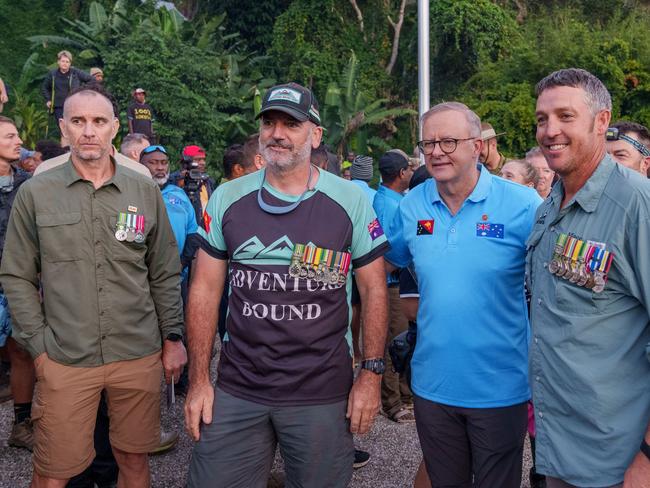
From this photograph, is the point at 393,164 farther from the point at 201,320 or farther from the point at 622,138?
the point at 201,320

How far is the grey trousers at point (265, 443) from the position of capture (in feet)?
9.17

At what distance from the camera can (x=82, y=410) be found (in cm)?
329

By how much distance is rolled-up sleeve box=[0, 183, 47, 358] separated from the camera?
3.27 meters

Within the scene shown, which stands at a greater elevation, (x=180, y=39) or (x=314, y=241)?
(x=180, y=39)

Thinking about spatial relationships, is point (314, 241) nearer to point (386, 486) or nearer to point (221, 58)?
point (386, 486)

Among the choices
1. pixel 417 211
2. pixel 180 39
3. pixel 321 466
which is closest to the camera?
pixel 321 466

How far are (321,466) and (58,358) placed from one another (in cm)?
142

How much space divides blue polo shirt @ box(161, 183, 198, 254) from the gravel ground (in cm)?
150

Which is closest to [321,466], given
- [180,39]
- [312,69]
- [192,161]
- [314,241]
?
[314,241]

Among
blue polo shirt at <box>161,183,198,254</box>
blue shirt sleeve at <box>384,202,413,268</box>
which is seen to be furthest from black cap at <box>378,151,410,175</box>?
blue shirt sleeve at <box>384,202,413,268</box>

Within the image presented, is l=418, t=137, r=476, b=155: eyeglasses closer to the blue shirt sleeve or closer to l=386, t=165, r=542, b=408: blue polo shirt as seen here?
l=386, t=165, r=542, b=408: blue polo shirt

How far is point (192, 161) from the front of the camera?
6910 millimetres

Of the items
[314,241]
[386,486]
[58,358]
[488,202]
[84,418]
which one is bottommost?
[386,486]

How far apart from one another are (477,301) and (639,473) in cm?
97
